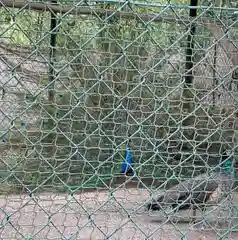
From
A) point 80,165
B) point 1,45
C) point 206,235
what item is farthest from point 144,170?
point 1,45

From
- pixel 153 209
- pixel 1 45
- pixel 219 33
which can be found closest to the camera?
pixel 219 33

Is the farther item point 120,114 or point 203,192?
point 120,114

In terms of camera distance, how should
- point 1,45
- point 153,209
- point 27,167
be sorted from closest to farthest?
1. point 153,209
2. point 27,167
3. point 1,45

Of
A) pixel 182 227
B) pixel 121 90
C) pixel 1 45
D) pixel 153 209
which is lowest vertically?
pixel 182 227

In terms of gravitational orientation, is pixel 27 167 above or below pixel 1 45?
below

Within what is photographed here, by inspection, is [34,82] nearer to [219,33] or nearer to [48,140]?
[48,140]

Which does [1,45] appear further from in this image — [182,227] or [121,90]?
[182,227]

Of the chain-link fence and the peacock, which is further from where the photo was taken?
the peacock

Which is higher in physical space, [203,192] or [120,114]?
[120,114]

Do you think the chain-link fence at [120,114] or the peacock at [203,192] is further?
the peacock at [203,192]

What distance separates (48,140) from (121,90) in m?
0.81

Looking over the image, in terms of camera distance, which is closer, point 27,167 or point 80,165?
point 27,167

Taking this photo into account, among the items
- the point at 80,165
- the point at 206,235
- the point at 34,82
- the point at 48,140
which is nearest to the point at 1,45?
the point at 34,82

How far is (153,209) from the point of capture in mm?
2729
